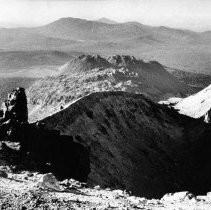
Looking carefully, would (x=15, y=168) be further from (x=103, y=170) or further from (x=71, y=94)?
(x=71, y=94)

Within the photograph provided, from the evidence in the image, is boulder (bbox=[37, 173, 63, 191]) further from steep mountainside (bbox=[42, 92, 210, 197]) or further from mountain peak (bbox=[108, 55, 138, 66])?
mountain peak (bbox=[108, 55, 138, 66])

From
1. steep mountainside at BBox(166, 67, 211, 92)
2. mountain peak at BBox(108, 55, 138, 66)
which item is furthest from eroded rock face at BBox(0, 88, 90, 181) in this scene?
steep mountainside at BBox(166, 67, 211, 92)

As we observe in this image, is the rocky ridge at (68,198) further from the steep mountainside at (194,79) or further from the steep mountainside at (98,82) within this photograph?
the steep mountainside at (194,79)

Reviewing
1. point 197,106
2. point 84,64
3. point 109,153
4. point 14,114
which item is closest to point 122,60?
point 84,64

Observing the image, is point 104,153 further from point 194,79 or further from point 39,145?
point 194,79

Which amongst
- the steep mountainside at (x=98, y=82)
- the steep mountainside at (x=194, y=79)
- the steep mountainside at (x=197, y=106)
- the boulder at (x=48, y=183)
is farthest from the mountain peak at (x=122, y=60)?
the boulder at (x=48, y=183)
